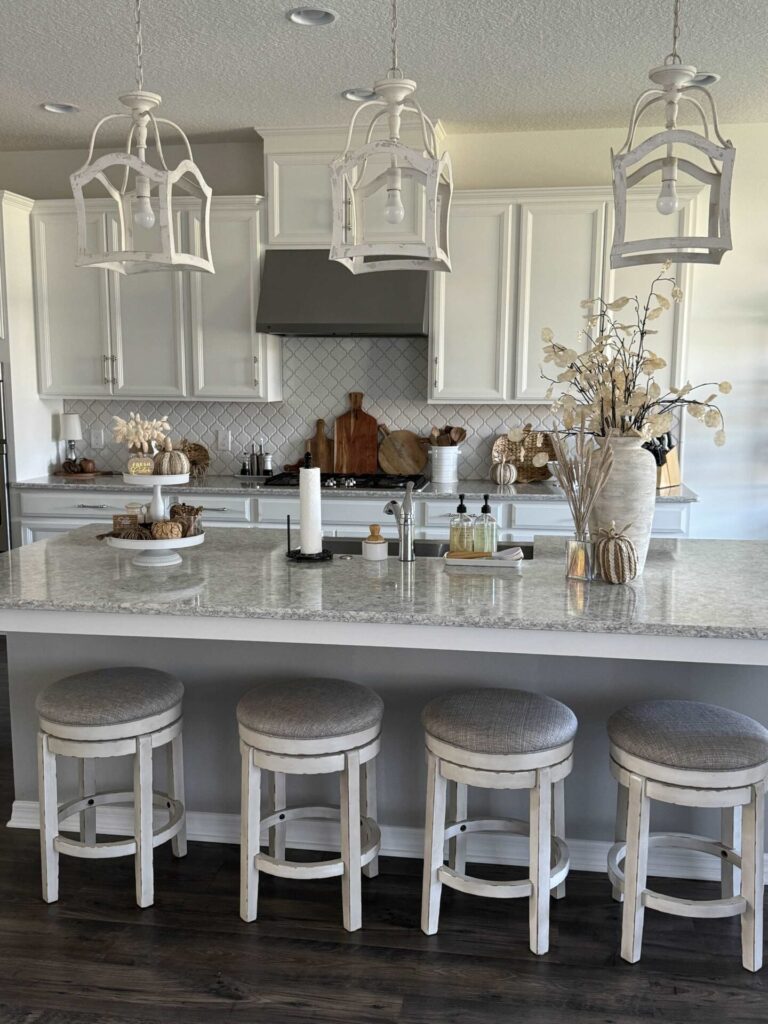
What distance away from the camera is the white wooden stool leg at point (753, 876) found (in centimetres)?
216

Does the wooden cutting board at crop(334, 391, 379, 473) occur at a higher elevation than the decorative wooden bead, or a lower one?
higher

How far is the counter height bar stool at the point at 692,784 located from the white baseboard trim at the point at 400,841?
33 cm

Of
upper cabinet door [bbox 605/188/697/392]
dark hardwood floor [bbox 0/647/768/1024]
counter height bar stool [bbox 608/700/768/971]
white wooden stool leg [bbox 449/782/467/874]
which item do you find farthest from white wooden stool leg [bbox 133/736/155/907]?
upper cabinet door [bbox 605/188/697/392]

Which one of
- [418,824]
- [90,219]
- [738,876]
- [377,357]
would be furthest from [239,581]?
[90,219]

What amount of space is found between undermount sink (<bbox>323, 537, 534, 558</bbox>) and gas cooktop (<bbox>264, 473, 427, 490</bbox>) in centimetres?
146

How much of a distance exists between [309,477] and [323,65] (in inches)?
79.0

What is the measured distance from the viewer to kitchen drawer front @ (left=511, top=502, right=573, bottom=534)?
178 inches

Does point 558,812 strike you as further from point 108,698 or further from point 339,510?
point 339,510

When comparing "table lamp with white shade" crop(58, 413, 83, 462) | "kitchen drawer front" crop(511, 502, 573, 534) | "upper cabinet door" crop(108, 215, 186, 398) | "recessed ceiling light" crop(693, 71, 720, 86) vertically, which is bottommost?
"kitchen drawer front" crop(511, 502, 573, 534)

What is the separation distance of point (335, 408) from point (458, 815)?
3054 mm

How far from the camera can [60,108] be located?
4.33 metres

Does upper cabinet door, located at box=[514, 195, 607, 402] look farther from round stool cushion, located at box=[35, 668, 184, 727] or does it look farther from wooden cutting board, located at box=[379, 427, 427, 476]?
round stool cushion, located at box=[35, 668, 184, 727]

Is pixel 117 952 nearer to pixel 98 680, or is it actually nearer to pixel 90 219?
pixel 98 680

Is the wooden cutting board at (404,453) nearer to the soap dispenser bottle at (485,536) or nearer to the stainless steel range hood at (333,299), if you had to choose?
the stainless steel range hood at (333,299)
